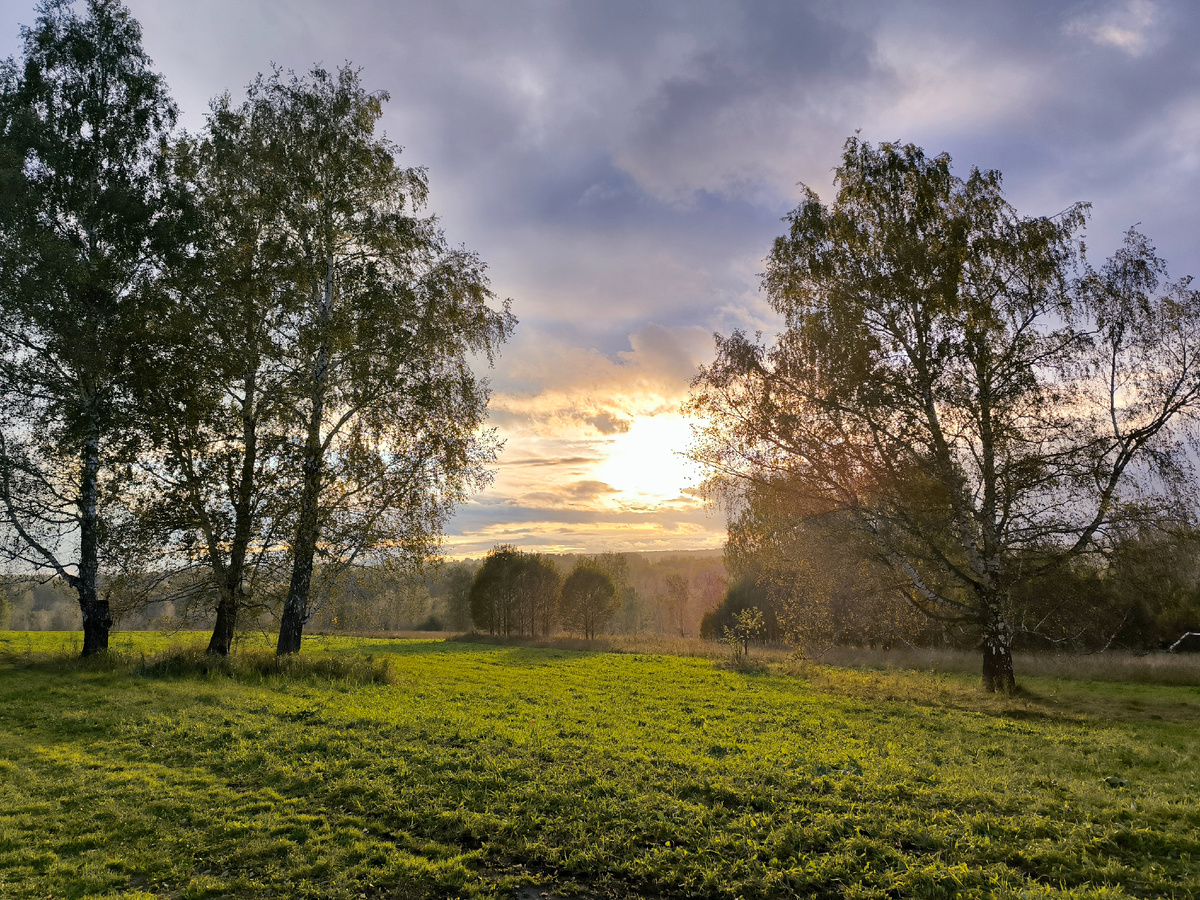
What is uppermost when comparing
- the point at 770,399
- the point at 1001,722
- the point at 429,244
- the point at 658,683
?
the point at 429,244

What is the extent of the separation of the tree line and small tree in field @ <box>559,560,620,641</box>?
4955 centimetres

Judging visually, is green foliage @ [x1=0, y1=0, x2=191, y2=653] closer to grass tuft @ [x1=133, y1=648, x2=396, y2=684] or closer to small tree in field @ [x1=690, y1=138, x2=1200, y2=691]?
grass tuft @ [x1=133, y1=648, x2=396, y2=684]

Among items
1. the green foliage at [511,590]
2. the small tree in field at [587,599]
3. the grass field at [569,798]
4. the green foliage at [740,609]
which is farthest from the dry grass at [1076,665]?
the green foliage at [511,590]

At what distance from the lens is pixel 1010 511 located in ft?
56.1

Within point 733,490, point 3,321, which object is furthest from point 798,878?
point 3,321

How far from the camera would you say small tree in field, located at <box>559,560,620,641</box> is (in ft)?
218

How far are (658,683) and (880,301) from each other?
1569 centimetres

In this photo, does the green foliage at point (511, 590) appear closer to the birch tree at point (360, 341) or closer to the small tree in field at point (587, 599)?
the small tree in field at point (587, 599)

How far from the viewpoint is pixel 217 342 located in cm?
1809

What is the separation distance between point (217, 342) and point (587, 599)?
176 ft

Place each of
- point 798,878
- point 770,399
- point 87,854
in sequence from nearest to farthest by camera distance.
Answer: point 798,878
point 87,854
point 770,399

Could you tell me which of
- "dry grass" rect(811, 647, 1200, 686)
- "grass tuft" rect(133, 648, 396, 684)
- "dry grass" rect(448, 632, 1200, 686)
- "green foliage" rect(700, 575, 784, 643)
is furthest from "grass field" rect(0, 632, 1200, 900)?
"green foliage" rect(700, 575, 784, 643)

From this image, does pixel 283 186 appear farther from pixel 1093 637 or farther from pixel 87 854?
pixel 1093 637

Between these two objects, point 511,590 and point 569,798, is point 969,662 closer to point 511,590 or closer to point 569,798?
point 569,798
